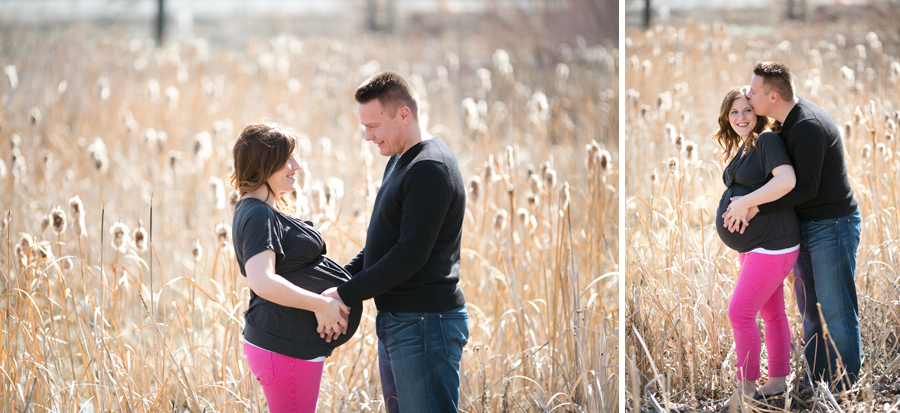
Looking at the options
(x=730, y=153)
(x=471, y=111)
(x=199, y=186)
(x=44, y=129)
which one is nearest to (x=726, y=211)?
(x=730, y=153)

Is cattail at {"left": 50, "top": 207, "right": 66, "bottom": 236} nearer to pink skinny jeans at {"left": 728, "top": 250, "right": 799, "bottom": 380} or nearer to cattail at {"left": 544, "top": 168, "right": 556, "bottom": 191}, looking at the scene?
cattail at {"left": 544, "top": 168, "right": 556, "bottom": 191}

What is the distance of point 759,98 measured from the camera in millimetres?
1875

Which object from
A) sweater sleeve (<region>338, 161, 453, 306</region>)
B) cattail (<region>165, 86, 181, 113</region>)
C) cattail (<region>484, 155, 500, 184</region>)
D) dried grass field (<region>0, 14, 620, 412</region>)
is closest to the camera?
sweater sleeve (<region>338, 161, 453, 306</region>)

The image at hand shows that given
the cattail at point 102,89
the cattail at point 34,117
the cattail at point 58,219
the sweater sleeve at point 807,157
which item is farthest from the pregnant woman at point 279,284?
the cattail at point 102,89

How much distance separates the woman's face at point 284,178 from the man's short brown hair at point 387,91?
27 centimetres

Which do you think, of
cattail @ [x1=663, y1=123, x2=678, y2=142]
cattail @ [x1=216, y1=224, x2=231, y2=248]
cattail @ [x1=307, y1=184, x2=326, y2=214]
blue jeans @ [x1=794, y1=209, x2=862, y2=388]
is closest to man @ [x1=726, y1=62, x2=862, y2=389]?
blue jeans @ [x1=794, y1=209, x2=862, y2=388]

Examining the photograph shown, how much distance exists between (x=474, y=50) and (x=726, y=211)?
10513mm

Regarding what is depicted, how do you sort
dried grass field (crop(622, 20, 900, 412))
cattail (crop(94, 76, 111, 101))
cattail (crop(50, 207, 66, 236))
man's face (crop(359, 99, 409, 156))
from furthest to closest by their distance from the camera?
cattail (crop(94, 76, 111, 101)) < cattail (crop(50, 207, 66, 236)) < dried grass field (crop(622, 20, 900, 412)) < man's face (crop(359, 99, 409, 156))

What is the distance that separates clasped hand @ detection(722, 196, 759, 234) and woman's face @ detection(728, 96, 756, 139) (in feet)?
0.63

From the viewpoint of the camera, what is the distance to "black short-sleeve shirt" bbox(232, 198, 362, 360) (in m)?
1.79

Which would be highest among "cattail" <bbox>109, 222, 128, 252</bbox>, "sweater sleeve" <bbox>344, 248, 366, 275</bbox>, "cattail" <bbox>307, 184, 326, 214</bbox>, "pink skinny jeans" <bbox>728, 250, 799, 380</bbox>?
"cattail" <bbox>307, 184, 326, 214</bbox>

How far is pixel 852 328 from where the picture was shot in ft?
6.12

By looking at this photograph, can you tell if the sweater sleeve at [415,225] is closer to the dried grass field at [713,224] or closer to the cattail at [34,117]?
the dried grass field at [713,224]

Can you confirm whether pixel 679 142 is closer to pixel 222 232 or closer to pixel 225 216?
→ pixel 222 232
